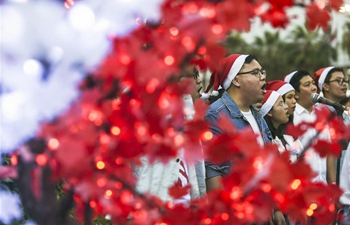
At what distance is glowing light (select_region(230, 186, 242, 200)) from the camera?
268 centimetres

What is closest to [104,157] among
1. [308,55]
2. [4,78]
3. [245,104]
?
[4,78]

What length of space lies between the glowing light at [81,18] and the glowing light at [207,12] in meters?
0.31

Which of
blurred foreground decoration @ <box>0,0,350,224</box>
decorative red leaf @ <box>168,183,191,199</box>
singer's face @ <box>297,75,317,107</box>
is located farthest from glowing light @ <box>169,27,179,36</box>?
singer's face @ <box>297,75,317,107</box>

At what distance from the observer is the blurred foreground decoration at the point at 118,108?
2.00m

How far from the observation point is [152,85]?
83.5 inches

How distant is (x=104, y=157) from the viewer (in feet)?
7.36

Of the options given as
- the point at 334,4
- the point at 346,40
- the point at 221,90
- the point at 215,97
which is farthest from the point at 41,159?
the point at 346,40

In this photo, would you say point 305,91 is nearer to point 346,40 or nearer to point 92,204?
point 92,204

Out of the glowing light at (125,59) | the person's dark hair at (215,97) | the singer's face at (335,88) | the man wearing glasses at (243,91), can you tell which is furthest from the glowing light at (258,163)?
the singer's face at (335,88)

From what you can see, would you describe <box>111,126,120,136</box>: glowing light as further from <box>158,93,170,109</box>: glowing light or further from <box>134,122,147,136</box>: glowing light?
<box>158,93,170,109</box>: glowing light

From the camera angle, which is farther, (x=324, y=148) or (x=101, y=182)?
(x=324, y=148)

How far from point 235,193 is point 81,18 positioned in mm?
1013

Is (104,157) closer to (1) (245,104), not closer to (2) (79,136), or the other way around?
(2) (79,136)

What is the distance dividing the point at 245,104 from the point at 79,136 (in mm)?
3616
